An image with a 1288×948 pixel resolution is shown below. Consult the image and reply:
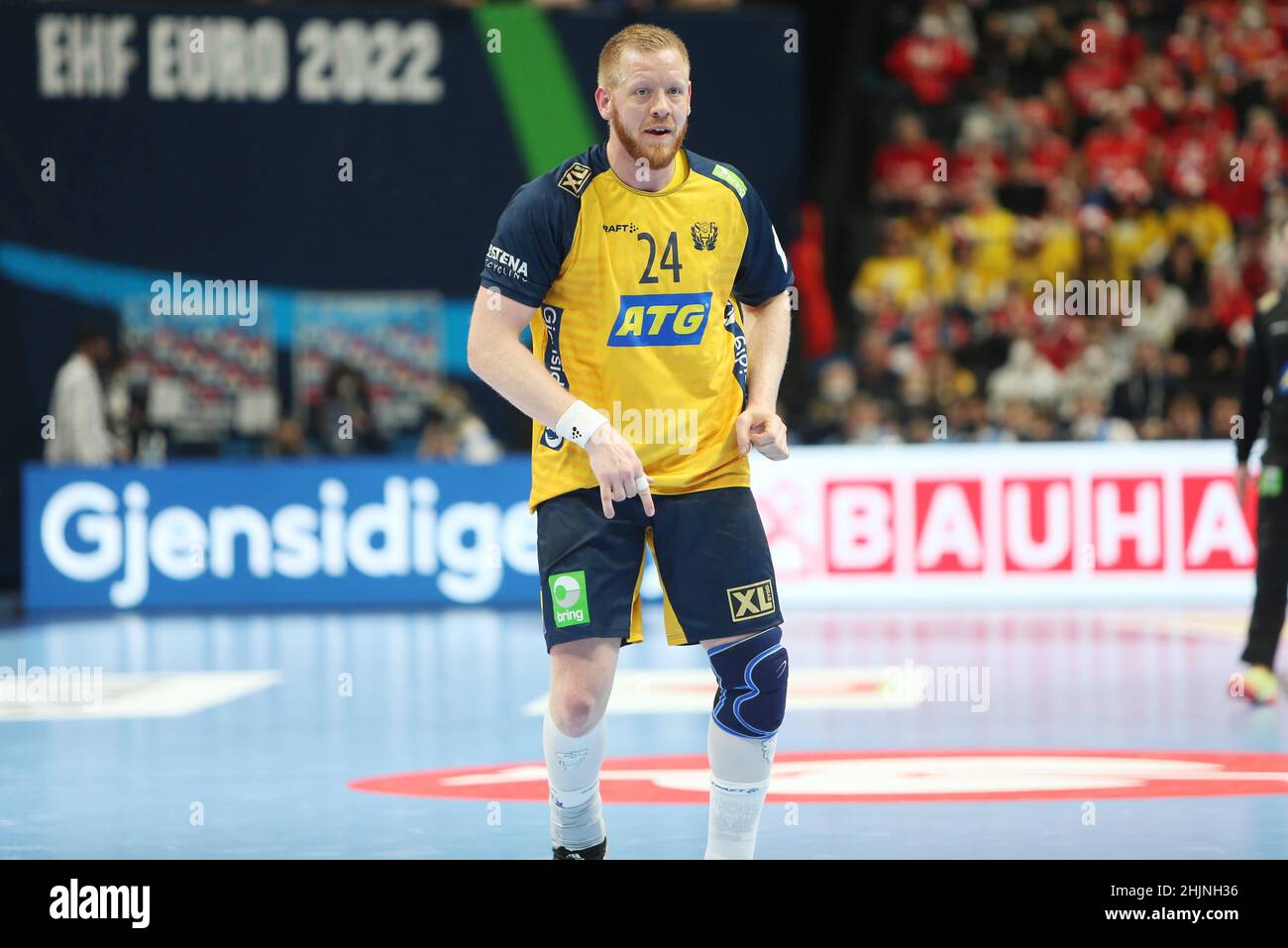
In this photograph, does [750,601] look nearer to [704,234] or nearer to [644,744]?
[704,234]

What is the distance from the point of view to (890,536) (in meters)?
14.6

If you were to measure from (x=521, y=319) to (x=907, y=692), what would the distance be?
5.22 metres

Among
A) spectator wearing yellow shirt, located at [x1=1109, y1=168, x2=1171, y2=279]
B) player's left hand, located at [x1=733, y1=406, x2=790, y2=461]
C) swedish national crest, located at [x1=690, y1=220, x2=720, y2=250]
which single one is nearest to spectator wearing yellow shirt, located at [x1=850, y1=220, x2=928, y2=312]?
spectator wearing yellow shirt, located at [x1=1109, y1=168, x2=1171, y2=279]

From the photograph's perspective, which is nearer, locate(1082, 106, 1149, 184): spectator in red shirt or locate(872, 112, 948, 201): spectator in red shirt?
locate(1082, 106, 1149, 184): spectator in red shirt

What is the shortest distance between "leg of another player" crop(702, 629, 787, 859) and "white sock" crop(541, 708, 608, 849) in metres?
0.34

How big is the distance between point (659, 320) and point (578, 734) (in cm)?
117

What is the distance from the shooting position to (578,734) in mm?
5070

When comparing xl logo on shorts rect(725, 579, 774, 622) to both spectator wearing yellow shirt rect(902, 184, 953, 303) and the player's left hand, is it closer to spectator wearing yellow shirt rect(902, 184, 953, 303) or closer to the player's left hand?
the player's left hand

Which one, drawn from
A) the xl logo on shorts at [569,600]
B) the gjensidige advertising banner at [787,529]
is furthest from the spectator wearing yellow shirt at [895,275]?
the xl logo on shorts at [569,600]

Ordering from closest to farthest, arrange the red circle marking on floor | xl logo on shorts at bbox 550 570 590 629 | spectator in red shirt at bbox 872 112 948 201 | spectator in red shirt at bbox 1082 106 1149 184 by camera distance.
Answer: xl logo on shorts at bbox 550 570 590 629 → the red circle marking on floor → spectator in red shirt at bbox 1082 106 1149 184 → spectator in red shirt at bbox 872 112 948 201

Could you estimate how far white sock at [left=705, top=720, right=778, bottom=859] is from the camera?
16.5 feet

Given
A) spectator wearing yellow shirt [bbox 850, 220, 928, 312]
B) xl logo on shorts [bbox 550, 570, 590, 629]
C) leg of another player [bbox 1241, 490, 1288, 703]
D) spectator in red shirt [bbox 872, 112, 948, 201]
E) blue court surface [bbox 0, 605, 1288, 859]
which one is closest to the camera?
xl logo on shorts [bbox 550, 570, 590, 629]

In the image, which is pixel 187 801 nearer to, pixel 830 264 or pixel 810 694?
pixel 810 694

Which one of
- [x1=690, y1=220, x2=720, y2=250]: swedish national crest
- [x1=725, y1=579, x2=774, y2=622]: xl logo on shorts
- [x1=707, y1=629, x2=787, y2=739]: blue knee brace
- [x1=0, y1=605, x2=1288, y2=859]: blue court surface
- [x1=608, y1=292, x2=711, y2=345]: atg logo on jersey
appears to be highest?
[x1=690, y1=220, x2=720, y2=250]: swedish national crest
